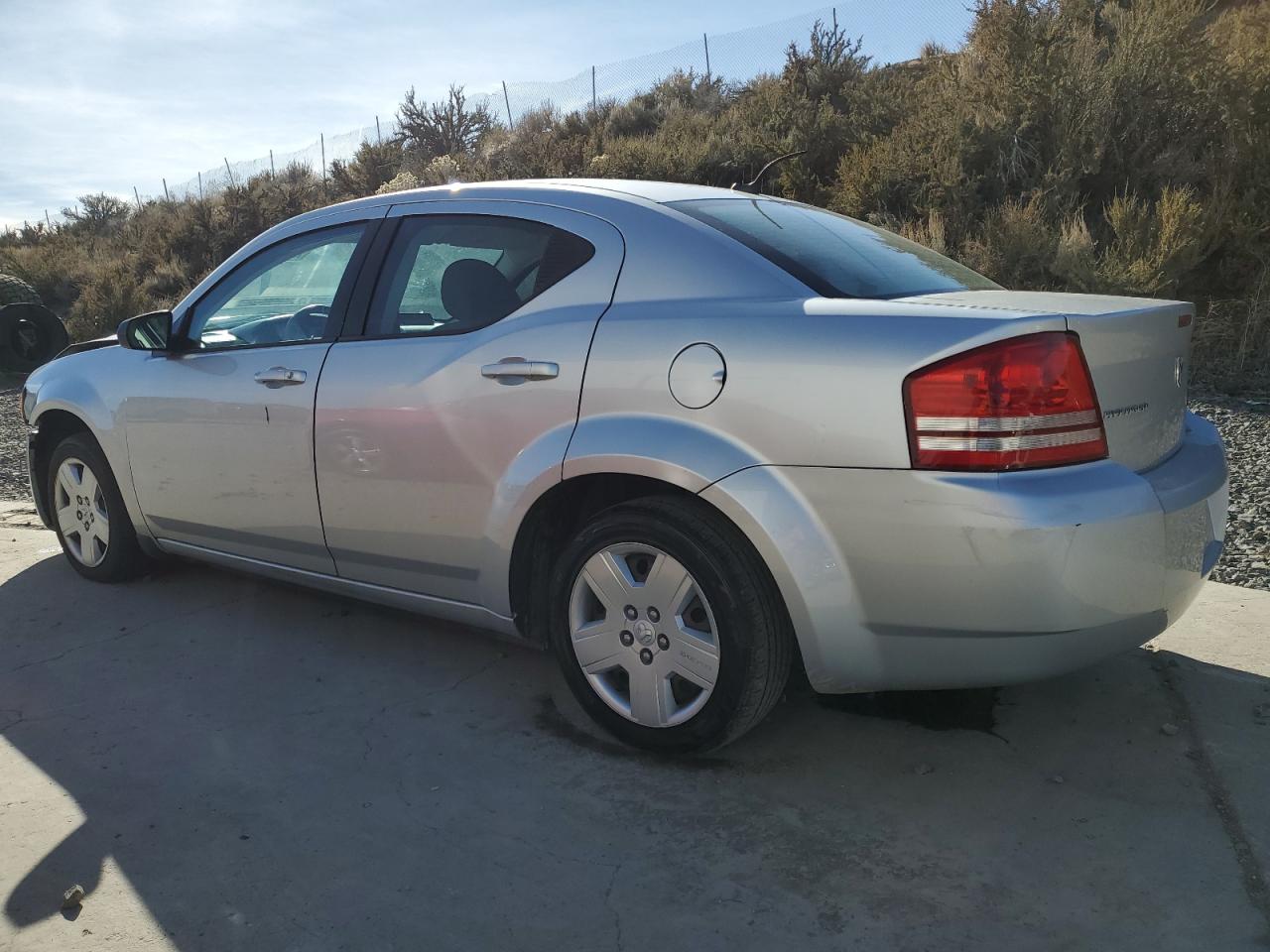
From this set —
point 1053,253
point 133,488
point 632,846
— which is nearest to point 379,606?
point 133,488

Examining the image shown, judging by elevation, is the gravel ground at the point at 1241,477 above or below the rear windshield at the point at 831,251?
below

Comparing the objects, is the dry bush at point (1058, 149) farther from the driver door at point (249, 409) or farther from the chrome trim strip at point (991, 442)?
the driver door at point (249, 409)

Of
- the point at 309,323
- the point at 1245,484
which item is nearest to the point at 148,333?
the point at 309,323

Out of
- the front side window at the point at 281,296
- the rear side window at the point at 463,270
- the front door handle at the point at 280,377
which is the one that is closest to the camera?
the rear side window at the point at 463,270

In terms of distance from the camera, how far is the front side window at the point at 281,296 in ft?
13.1

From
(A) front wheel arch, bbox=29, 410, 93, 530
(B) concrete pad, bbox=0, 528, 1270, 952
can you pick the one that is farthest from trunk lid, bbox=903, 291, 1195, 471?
(A) front wheel arch, bbox=29, 410, 93, 530

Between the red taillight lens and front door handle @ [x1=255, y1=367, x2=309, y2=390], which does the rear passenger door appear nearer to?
front door handle @ [x1=255, y1=367, x2=309, y2=390]

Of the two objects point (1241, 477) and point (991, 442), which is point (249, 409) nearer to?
point (991, 442)

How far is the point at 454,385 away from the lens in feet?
11.2

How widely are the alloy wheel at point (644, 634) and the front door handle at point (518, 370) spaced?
0.55m

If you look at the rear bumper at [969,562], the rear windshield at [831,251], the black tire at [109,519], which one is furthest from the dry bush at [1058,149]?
the black tire at [109,519]

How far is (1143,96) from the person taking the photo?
11.0 metres

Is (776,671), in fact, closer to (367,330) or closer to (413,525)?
(413,525)

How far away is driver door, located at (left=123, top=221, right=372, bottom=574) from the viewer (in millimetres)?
3914
